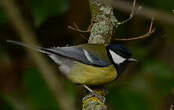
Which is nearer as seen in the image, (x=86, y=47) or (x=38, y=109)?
(x=86, y=47)

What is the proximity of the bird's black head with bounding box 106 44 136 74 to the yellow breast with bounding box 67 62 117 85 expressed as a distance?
0.18 ft

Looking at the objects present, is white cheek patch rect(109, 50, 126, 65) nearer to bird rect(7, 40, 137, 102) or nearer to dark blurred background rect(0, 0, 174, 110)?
bird rect(7, 40, 137, 102)

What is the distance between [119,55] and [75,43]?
620mm

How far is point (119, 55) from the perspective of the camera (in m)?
2.08

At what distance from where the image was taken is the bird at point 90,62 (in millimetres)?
2000

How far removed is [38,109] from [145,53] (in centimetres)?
75

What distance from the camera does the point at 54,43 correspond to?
2.69 metres

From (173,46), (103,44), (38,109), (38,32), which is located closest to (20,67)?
(38,32)

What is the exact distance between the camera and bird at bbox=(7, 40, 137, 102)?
2.00m

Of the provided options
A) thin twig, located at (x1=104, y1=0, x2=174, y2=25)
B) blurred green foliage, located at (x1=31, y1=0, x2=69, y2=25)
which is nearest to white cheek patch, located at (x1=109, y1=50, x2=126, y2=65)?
thin twig, located at (x1=104, y1=0, x2=174, y2=25)

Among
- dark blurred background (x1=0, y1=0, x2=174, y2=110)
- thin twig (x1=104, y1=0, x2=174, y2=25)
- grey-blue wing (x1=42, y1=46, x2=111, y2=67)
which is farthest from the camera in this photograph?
dark blurred background (x1=0, y1=0, x2=174, y2=110)

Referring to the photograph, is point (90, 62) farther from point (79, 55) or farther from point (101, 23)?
point (101, 23)

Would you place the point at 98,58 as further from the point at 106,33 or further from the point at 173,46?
the point at 173,46

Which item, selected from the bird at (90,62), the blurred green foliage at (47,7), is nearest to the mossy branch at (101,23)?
the bird at (90,62)
